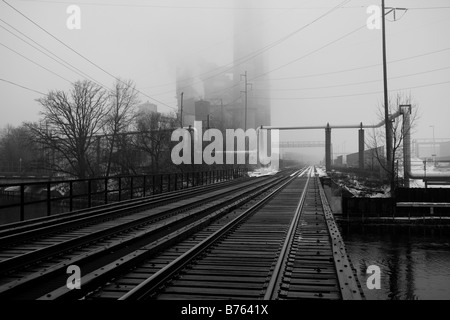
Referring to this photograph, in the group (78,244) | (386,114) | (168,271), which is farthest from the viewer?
(386,114)

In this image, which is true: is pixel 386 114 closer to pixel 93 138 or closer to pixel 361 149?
pixel 93 138

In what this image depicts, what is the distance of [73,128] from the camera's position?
44.0 metres

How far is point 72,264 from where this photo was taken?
23.6 ft

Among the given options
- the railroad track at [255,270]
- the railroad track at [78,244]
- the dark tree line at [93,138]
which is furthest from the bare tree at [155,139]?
the railroad track at [255,270]

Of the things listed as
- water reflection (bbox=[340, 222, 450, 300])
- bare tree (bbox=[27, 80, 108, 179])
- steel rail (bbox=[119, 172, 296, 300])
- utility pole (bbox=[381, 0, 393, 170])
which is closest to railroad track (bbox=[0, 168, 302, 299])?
steel rail (bbox=[119, 172, 296, 300])

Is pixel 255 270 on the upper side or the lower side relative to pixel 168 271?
lower

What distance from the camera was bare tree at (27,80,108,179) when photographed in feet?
138

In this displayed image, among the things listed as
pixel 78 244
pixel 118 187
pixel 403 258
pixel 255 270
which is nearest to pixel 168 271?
pixel 255 270

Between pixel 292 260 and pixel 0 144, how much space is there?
94479mm

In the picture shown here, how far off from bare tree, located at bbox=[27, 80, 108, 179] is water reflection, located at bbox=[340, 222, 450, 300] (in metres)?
31.6

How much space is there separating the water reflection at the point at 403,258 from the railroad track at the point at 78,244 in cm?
543

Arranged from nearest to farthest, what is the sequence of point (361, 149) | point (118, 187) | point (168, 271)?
point (168, 271)
point (118, 187)
point (361, 149)

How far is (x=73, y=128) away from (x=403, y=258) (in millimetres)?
37573
